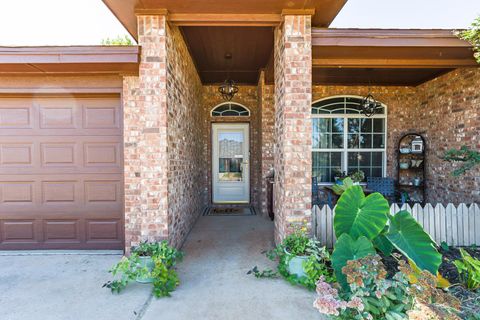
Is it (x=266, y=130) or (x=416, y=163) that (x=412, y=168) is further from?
(x=266, y=130)

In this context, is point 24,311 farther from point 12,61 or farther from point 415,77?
point 415,77

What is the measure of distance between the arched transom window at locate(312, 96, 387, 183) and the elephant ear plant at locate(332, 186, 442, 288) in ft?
10.9

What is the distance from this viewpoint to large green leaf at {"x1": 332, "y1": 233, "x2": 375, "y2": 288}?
205 centimetres

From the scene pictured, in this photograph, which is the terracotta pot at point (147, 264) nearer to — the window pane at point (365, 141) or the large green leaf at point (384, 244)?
the large green leaf at point (384, 244)

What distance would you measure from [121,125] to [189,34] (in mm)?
1612

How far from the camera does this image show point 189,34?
141 inches

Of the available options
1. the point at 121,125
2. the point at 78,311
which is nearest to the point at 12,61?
the point at 121,125

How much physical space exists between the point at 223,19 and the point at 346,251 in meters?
2.77

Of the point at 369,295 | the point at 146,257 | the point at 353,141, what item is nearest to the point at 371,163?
the point at 353,141

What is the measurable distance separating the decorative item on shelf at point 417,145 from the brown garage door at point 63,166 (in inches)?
225

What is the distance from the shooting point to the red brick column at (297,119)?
289 centimetres

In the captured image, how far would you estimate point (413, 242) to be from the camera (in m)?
2.31

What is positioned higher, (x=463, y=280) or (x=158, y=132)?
(x=158, y=132)

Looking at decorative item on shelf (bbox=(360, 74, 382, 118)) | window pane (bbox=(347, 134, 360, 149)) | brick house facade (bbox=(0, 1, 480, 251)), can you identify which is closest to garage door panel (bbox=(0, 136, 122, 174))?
brick house facade (bbox=(0, 1, 480, 251))
